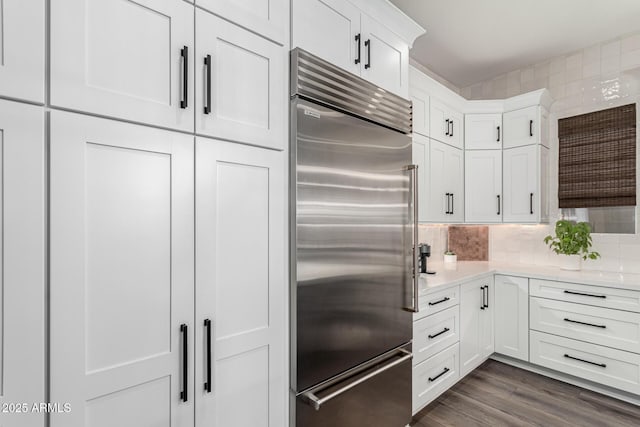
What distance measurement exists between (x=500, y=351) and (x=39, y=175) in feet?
11.8

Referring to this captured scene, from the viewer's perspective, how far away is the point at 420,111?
2771 mm

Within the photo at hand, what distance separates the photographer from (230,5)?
4.20 feet

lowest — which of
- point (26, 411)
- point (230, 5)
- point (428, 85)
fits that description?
point (26, 411)

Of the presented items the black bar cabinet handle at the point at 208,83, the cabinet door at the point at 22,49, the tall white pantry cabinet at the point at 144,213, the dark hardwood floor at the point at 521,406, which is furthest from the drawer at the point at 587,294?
the cabinet door at the point at 22,49

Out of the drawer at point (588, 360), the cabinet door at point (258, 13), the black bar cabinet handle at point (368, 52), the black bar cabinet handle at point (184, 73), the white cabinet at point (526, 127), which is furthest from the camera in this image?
the white cabinet at point (526, 127)

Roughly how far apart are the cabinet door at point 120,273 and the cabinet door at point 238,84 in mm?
158

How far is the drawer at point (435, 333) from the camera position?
7.39ft

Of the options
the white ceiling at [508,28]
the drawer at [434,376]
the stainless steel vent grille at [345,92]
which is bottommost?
the drawer at [434,376]

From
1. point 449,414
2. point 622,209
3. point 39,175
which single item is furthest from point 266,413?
point 622,209

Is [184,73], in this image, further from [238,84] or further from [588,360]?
[588,360]

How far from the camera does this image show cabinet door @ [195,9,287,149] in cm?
121

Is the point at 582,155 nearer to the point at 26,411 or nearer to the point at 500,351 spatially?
the point at 500,351

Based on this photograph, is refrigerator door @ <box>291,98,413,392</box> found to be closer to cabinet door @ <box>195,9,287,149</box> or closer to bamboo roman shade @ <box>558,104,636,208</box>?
cabinet door @ <box>195,9,287,149</box>

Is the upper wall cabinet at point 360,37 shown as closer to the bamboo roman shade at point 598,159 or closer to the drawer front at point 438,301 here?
the drawer front at point 438,301
